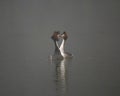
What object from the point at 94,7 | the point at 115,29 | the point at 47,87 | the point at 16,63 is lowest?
the point at 47,87

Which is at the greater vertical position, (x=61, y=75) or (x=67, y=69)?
(x=67, y=69)

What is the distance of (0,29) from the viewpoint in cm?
2648

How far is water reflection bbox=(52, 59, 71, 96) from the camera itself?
7.32 m

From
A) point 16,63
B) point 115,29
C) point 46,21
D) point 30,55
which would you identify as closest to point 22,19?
point 46,21

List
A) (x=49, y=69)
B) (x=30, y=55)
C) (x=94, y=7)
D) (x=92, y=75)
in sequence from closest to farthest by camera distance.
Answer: (x=92, y=75), (x=49, y=69), (x=30, y=55), (x=94, y=7)

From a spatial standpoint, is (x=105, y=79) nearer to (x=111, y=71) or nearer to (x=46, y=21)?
(x=111, y=71)

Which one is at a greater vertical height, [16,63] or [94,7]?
[94,7]

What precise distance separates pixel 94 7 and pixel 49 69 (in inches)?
720

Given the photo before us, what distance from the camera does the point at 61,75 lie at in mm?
8805

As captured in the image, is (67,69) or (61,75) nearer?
(61,75)

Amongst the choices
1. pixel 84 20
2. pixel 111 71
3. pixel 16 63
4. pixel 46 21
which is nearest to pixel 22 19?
pixel 46 21

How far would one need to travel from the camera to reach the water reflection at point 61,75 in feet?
24.0

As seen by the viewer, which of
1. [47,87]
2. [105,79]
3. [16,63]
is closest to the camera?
[47,87]

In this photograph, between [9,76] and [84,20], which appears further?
[84,20]
